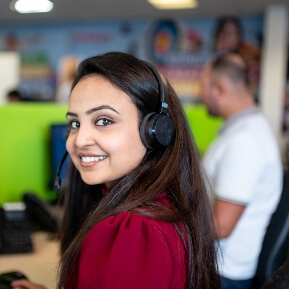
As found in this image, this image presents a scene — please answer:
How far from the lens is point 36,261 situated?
1322 millimetres

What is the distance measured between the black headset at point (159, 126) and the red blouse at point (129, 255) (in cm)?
15

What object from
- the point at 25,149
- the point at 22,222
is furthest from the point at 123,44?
the point at 22,222

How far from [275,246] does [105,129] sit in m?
0.83

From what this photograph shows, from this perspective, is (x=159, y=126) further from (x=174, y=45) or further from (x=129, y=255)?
(x=174, y=45)

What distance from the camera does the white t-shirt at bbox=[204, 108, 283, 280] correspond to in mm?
1363

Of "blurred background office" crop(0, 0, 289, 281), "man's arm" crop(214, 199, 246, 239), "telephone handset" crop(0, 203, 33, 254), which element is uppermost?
"blurred background office" crop(0, 0, 289, 281)

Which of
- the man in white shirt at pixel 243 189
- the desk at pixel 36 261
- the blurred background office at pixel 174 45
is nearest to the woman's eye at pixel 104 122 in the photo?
the desk at pixel 36 261

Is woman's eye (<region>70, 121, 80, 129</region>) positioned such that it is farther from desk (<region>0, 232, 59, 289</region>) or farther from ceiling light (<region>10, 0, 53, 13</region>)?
desk (<region>0, 232, 59, 289</region>)

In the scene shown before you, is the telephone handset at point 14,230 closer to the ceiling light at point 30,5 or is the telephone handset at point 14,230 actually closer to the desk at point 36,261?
the desk at point 36,261

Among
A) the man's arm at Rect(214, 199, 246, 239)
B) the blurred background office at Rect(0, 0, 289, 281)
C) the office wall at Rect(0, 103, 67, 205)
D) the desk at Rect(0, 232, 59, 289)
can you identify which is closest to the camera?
the desk at Rect(0, 232, 59, 289)

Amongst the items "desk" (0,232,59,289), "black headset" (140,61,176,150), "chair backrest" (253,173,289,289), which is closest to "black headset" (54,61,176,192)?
"black headset" (140,61,176,150)

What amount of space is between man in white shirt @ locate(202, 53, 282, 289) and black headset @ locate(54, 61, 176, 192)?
21.6 inches

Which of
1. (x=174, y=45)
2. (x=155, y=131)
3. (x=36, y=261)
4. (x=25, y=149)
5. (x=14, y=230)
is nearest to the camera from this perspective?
(x=155, y=131)

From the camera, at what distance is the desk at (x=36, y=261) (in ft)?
3.93
